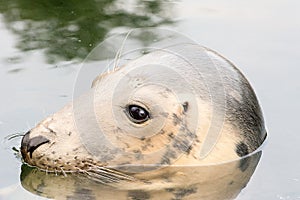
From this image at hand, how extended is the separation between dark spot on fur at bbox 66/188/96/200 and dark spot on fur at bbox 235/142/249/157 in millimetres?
996

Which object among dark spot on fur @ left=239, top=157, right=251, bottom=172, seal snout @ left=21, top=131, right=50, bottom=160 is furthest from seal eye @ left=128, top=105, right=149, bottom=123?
dark spot on fur @ left=239, top=157, right=251, bottom=172

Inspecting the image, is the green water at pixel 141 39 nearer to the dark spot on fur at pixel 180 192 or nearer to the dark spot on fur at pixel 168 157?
the dark spot on fur at pixel 180 192

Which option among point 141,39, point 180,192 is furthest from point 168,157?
point 141,39

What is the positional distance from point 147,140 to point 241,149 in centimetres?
65

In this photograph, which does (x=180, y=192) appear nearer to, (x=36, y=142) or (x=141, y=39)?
(x=36, y=142)

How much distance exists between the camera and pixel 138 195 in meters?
4.94

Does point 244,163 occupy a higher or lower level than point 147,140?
lower

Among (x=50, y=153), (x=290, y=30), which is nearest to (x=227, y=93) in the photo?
(x=50, y=153)

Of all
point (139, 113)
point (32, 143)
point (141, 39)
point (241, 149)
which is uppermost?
point (139, 113)

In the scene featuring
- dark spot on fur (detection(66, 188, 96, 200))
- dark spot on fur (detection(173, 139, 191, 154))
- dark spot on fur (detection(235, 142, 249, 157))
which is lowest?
dark spot on fur (detection(66, 188, 96, 200))

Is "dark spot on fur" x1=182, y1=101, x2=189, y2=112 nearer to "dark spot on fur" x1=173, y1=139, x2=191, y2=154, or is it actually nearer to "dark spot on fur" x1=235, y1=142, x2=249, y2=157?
"dark spot on fur" x1=173, y1=139, x2=191, y2=154

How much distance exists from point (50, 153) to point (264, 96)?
86.5 inches

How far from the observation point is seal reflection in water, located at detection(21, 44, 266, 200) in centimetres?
503

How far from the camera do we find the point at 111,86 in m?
5.22
